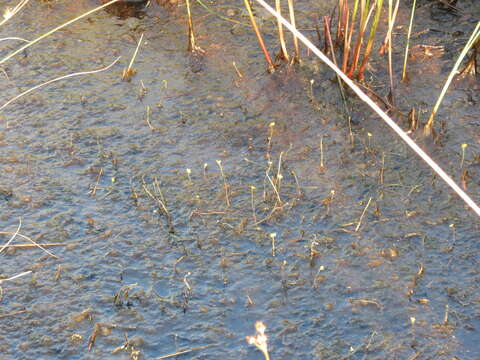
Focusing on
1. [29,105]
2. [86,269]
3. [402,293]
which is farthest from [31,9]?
[402,293]

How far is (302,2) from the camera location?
210 inches

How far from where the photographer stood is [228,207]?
12.2 ft

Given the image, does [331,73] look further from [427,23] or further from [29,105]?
[29,105]

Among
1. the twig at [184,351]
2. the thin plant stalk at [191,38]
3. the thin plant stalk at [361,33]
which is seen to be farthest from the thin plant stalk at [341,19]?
the twig at [184,351]

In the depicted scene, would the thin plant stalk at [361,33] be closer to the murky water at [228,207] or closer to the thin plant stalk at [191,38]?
the murky water at [228,207]

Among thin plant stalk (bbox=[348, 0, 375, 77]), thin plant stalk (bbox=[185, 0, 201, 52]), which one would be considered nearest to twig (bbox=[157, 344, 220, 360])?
thin plant stalk (bbox=[348, 0, 375, 77])

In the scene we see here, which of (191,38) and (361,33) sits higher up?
(361,33)

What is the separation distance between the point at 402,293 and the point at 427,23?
2550 millimetres

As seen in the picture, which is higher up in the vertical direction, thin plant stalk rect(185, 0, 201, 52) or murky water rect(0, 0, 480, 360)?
thin plant stalk rect(185, 0, 201, 52)

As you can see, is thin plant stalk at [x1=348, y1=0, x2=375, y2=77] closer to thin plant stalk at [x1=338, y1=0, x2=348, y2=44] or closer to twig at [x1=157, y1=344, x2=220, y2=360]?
thin plant stalk at [x1=338, y1=0, x2=348, y2=44]

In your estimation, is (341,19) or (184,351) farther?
(341,19)

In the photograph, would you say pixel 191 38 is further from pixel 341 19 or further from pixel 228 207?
pixel 228 207

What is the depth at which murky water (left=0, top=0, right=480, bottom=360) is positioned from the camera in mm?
3061

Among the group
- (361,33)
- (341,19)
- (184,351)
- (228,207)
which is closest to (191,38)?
(341,19)
